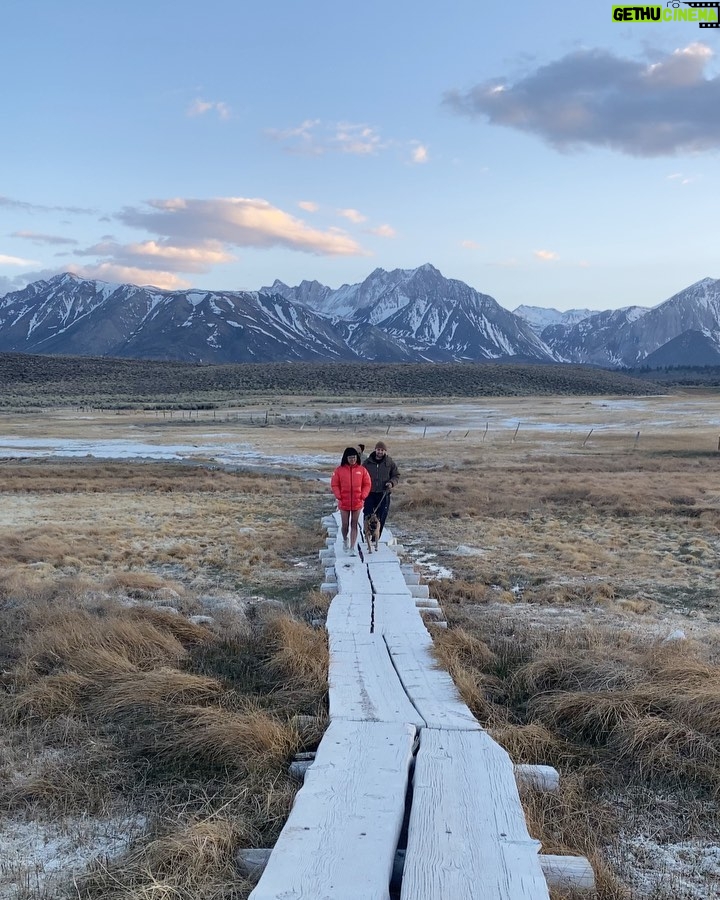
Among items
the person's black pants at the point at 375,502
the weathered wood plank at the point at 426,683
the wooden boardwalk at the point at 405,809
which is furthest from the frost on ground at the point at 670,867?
the person's black pants at the point at 375,502

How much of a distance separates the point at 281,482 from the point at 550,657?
19910 mm

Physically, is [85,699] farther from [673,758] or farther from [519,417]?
[519,417]

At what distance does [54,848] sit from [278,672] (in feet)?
8.77

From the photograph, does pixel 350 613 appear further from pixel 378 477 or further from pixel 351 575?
pixel 378 477

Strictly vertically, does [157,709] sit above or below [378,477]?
below

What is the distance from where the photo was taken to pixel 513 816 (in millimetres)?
4043

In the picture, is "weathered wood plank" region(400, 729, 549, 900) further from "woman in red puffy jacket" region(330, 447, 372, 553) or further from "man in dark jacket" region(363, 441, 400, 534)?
"man in dark jacket" region(363, 441, 400, 534)

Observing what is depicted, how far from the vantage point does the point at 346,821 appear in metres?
4.00

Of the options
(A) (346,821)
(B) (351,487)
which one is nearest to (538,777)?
(A) (346,821)

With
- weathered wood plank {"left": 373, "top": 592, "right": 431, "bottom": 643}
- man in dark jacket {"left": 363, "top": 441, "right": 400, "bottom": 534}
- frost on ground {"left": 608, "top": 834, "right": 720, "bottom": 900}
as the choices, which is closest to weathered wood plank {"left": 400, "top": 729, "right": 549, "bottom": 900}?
frost on ground {"left": 608, "top": 834, "right": 720, "bottom": 900}

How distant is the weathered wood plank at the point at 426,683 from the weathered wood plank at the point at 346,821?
0.42 metres

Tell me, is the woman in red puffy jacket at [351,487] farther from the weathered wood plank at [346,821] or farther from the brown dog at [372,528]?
the weathered wood plank at [346,821]

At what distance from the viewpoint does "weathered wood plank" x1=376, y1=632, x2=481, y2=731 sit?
534 centimetres

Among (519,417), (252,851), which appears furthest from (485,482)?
(519,417)
